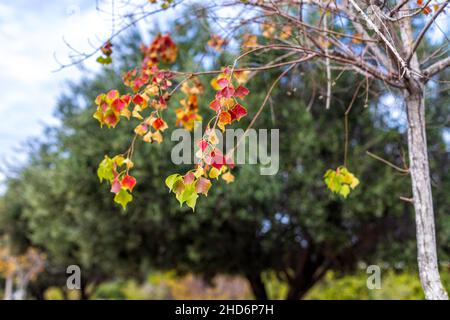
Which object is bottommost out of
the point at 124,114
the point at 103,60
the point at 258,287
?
the point at 258,287

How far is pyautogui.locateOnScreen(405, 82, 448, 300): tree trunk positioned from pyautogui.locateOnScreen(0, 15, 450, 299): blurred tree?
112 inches

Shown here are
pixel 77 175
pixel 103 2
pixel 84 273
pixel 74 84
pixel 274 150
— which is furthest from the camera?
pixel 84 273

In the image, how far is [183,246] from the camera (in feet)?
24.2

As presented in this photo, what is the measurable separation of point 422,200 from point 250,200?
3.83m

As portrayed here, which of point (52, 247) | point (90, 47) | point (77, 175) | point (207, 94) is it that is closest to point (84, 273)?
point (52, 247)

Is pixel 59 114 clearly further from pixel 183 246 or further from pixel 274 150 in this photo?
pixel 274 150

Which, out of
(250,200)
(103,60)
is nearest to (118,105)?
(103,60)

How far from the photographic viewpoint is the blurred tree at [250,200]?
589cm

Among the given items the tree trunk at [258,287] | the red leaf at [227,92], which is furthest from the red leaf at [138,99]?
the tree trunk at [258,287]

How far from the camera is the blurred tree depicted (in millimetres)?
5895

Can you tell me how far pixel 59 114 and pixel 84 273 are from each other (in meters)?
5.46

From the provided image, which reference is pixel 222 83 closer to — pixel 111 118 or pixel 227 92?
pixel 227 92

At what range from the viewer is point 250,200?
19.9ft

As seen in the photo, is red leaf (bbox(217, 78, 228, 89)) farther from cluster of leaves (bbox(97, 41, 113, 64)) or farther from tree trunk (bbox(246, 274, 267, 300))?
tree trunk (bbox(246, 274, 267, 300))
